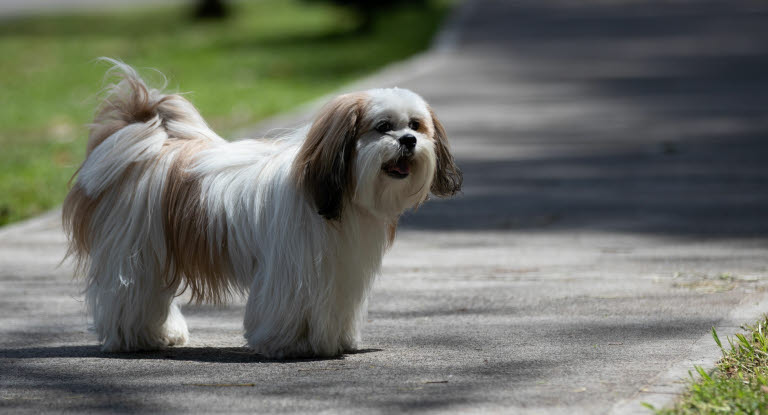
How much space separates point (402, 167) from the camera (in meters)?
5.91

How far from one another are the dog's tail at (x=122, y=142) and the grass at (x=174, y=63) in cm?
27

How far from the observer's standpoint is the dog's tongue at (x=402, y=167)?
5887 millimetres

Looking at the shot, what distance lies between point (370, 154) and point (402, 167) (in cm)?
19

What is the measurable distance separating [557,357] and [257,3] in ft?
139

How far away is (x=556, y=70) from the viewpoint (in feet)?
73.3

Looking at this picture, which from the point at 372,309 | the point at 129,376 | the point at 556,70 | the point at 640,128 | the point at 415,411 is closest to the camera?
the point at 415,411

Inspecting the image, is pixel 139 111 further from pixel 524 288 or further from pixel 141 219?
pixel 524 288

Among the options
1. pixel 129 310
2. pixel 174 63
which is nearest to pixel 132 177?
pixel 129 310

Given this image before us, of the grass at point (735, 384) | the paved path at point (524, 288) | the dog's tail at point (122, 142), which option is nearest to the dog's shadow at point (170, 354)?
the paved path at point (524, 288)

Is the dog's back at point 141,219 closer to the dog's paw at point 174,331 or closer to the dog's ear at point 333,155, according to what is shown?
the dog's paw at point 174,331

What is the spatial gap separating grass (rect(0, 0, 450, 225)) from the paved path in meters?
1.80

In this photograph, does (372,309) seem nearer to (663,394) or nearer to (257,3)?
(663,394)

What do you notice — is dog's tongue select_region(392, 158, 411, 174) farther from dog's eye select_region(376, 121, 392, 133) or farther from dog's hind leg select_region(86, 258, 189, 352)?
dog's hind leg select_region(86, 258, 189, 352)

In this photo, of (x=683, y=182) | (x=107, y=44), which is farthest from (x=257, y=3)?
(x=683, y=182)
